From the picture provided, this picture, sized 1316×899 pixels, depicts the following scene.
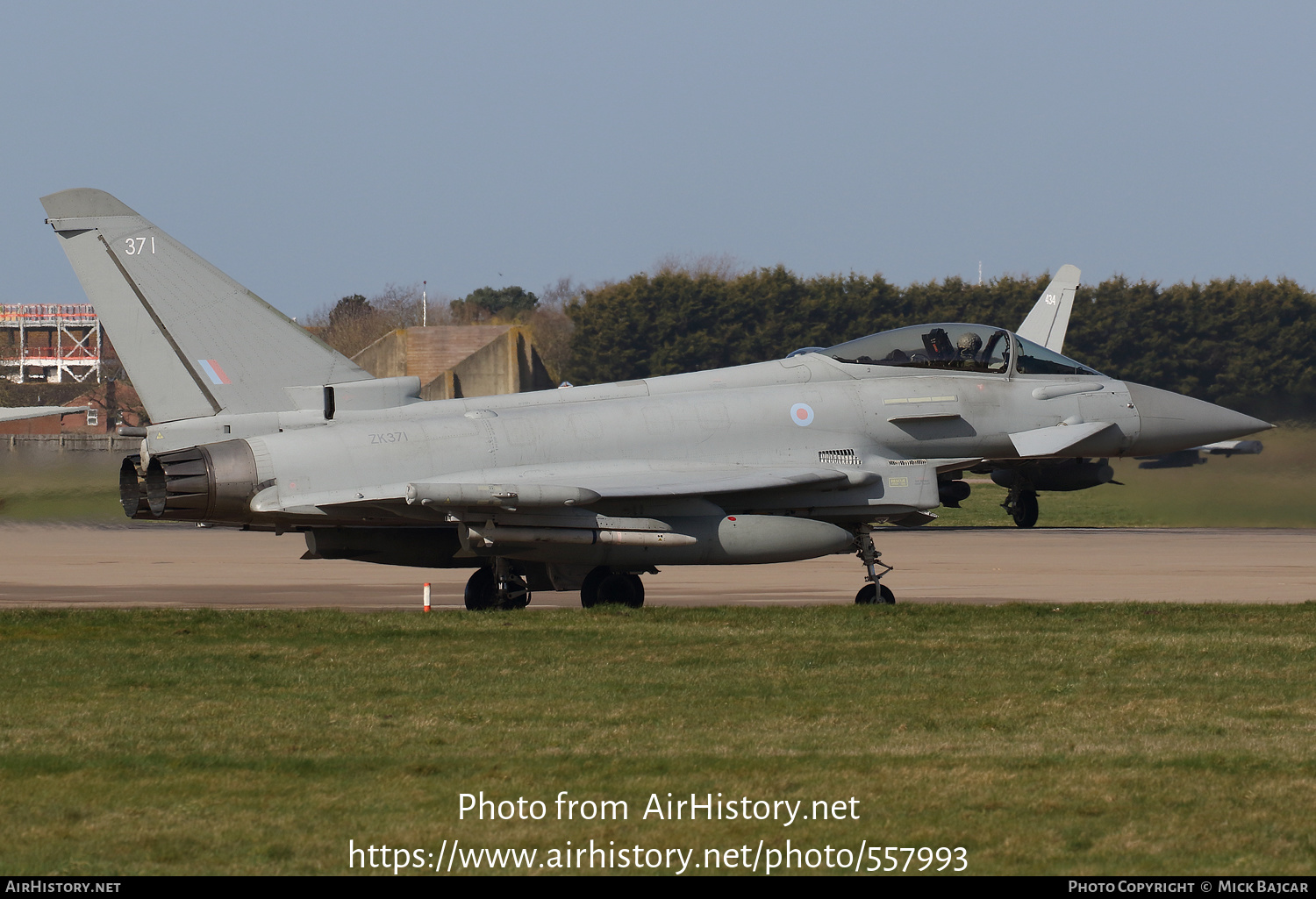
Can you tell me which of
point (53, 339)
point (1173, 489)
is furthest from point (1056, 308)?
point (53, 339)

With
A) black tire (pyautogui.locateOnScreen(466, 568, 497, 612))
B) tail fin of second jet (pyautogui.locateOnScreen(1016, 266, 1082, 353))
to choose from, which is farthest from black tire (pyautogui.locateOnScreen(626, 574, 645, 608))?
tail fin of second jet (pyautogui.locateOnScreen(1016, 266, 1082, 353))

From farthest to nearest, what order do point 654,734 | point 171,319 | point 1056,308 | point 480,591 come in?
point 1056,308 < point 480,591 < point 171,319 < point 654,734

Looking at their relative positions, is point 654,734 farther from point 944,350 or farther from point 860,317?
point 860,317

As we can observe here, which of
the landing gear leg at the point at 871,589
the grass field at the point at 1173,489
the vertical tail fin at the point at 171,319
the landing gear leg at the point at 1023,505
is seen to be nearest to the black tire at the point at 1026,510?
the landing gear leg at the point at 1023,505

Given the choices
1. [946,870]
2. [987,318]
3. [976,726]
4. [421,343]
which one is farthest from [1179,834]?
[987,318]

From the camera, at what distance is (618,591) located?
1491 cm

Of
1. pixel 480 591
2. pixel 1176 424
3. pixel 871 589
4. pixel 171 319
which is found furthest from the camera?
pixel 1176 424

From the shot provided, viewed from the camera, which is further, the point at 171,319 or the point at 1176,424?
the point at 1176,424

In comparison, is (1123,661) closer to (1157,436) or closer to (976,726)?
(976,726)

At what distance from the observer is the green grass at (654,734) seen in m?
5.79

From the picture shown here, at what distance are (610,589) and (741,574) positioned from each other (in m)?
5.70

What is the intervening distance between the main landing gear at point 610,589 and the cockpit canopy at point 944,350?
3.19 m

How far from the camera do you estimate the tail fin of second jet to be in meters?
33.5
